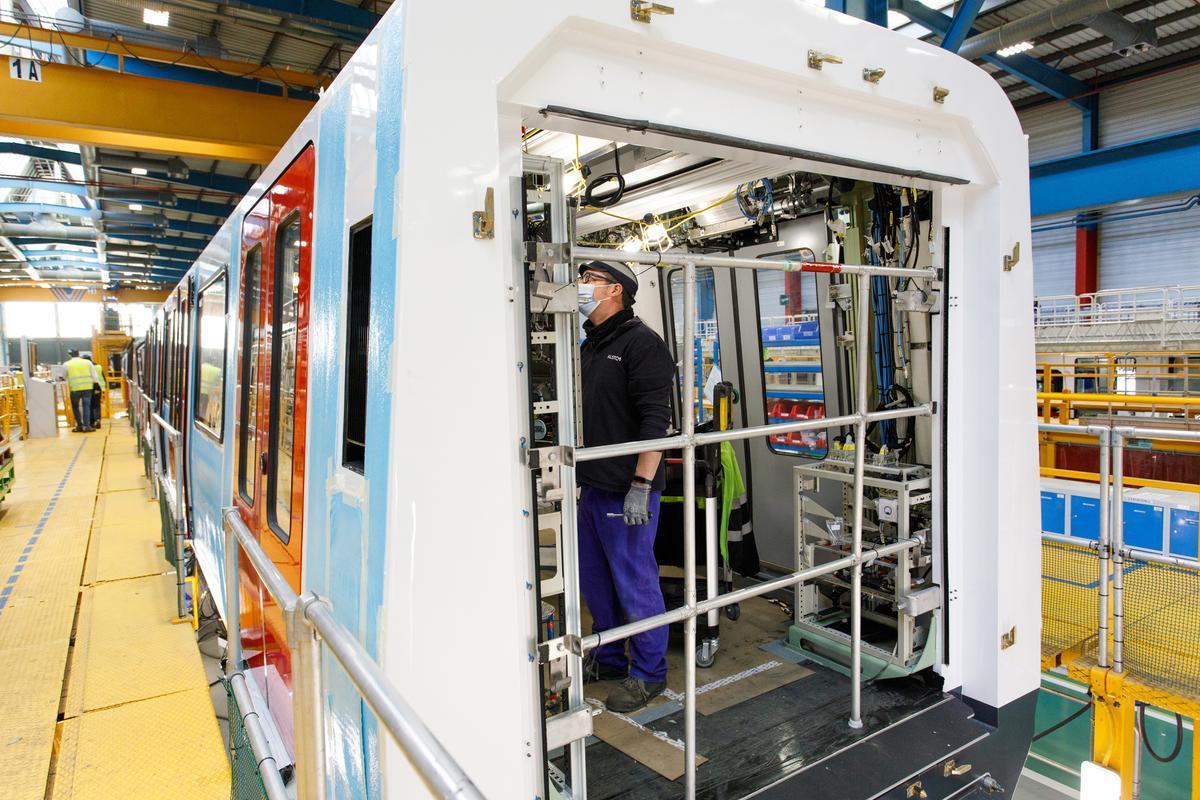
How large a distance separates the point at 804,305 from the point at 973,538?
2311 millimetres

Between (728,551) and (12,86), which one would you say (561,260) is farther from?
(12,86)

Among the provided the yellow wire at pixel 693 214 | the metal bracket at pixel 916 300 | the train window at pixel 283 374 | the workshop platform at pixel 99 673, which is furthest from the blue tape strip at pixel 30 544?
the metal bracket at pixel 916 300

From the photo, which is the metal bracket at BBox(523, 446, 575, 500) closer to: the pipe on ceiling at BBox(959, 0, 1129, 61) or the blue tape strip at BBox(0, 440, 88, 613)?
the blue tape strip at BBox(0, 440, 88, 613)

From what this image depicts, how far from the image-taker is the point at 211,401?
4371 mm

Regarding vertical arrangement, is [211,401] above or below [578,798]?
above

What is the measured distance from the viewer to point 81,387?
18.1 meters

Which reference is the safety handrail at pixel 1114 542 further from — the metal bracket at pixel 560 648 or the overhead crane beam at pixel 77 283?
the overhead crane beam at pixel 77 283

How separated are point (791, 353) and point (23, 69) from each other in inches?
291

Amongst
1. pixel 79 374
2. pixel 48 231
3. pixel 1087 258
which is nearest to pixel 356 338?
pixel 48 231

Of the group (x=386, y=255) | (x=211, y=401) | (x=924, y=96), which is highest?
(x=924, y=96)

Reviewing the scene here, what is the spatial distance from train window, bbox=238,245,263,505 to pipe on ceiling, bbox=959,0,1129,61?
10.8 m

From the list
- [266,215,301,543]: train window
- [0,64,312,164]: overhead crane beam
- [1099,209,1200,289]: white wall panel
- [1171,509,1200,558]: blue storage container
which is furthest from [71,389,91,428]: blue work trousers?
[1099,209,1200,289]: white wall panel

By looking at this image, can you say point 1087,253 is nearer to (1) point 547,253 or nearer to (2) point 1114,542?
(2) point 1114,542

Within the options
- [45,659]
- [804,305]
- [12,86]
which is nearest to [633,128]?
[804,305]
